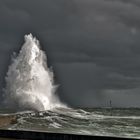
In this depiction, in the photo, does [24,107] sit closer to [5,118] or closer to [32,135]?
[5,118]

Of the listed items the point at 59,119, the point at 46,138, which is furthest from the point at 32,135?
the point at 59,119

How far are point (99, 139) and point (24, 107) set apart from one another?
136ft

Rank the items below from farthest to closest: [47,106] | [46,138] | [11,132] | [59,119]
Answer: [47,106] < [59,119] < [11,132] < [46,138]

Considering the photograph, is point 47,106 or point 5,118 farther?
point 47,106

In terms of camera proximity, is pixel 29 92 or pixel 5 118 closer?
pixel 5 118

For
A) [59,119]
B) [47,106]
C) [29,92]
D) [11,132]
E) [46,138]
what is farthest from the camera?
[47,106]

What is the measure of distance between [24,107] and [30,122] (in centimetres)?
1675

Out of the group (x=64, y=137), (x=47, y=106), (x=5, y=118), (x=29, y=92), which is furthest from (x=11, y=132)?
(x=47, y=106)

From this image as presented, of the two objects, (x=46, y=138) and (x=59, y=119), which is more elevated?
(x=59, y=119)

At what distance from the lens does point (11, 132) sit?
28.5m

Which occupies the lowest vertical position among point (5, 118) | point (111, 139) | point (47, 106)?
point (111, 139)

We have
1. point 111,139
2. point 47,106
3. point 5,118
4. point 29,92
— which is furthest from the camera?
point 47,106

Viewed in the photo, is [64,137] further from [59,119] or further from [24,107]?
[24,107]

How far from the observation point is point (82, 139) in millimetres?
24391
